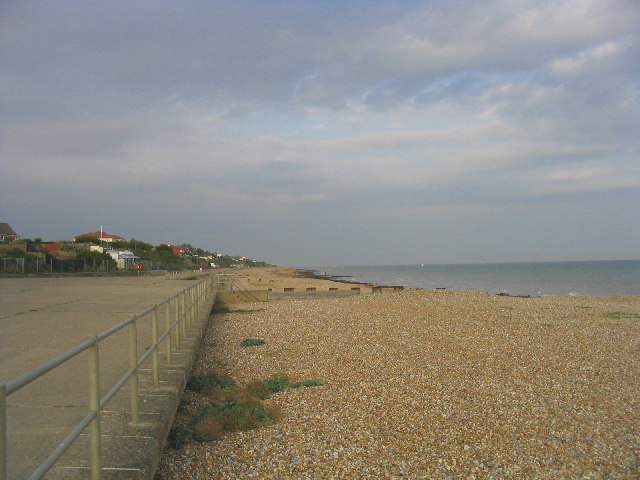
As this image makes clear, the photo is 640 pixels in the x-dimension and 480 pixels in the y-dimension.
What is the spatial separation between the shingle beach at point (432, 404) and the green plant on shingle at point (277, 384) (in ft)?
0.80

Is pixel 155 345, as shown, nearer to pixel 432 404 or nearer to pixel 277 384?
pixel 277 384

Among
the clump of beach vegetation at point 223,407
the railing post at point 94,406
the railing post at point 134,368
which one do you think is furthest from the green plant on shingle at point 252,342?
the railing post at point 94,406

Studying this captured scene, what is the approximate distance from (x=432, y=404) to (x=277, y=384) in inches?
97.9

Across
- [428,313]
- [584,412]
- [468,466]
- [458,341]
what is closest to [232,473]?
[468,466]

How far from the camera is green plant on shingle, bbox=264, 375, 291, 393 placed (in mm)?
8539

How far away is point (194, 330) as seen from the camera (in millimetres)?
10609

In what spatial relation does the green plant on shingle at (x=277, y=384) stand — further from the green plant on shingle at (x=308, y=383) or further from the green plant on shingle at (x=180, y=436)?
the green plant on shingle at (x=180, y=436)

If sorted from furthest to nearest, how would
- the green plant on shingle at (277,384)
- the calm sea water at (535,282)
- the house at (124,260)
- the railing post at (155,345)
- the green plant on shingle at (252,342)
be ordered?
1. the house at (124,260)
2. the calm sea water at (535,282)
3. the green plant on shingle at (252,342)
4. the green plant on shingle at (277,384)
5. the railing post at (155,345)

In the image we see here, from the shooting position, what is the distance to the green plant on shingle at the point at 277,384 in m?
8.54

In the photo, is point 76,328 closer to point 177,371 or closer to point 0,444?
point 177,371

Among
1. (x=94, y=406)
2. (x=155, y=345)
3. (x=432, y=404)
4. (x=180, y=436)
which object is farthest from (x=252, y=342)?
(x=94, y=406)

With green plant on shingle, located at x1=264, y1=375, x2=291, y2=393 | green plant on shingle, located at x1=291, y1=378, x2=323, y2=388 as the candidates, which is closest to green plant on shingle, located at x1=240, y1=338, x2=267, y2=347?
green plant on shingle, located at x1=264, y1=375, x2=291, y2=393

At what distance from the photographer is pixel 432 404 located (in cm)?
780

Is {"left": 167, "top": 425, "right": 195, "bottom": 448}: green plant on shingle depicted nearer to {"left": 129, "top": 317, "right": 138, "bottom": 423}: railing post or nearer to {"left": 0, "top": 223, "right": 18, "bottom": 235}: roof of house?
{"left": 129, "top": 317, "right": 138, "bottom": 423}: railing post
